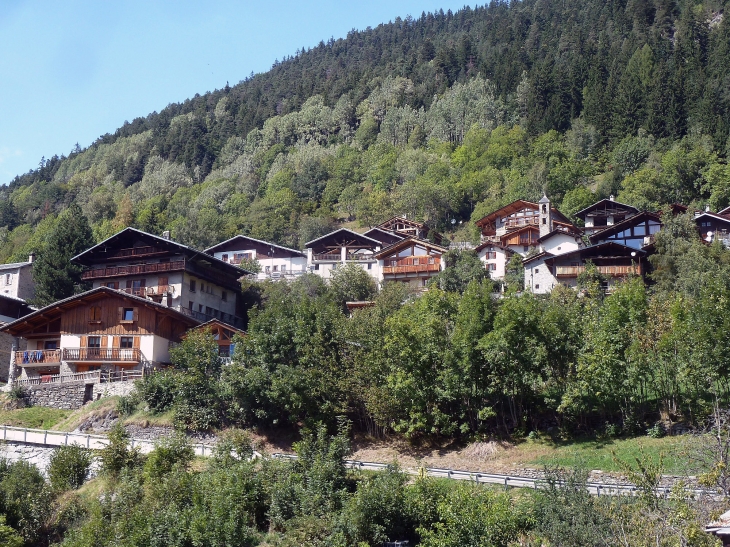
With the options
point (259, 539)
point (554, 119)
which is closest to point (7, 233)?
point (554, 119)

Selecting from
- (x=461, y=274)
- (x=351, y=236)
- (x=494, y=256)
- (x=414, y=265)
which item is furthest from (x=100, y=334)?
(x=494, y=256)

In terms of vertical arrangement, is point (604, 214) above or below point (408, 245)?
above

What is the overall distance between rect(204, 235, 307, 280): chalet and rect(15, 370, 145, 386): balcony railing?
31416mm

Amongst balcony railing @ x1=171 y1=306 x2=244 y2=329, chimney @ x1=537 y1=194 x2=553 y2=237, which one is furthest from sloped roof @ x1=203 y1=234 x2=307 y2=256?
chimney @ x1=537 y1=194 x2=553 y2=237

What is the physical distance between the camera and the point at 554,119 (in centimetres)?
11775

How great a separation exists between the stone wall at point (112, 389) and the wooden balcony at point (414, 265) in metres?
30.5

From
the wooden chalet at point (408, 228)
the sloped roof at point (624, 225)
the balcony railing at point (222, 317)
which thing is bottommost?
the balcony railing at point (222, 317)

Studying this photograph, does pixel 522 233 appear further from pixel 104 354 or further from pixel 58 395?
pixel 58 395

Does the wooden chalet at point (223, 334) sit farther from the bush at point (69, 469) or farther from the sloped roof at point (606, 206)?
the sloped roof at point (606, 206)

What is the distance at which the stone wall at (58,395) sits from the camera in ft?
152

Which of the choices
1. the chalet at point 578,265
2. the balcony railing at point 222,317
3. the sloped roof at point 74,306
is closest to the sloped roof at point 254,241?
the balcony railing at point 222,317

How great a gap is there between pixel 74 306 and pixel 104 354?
4.82 meters

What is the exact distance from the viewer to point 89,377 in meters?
47.0

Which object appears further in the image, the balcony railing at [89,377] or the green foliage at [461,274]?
the green foliage at [461,274]
